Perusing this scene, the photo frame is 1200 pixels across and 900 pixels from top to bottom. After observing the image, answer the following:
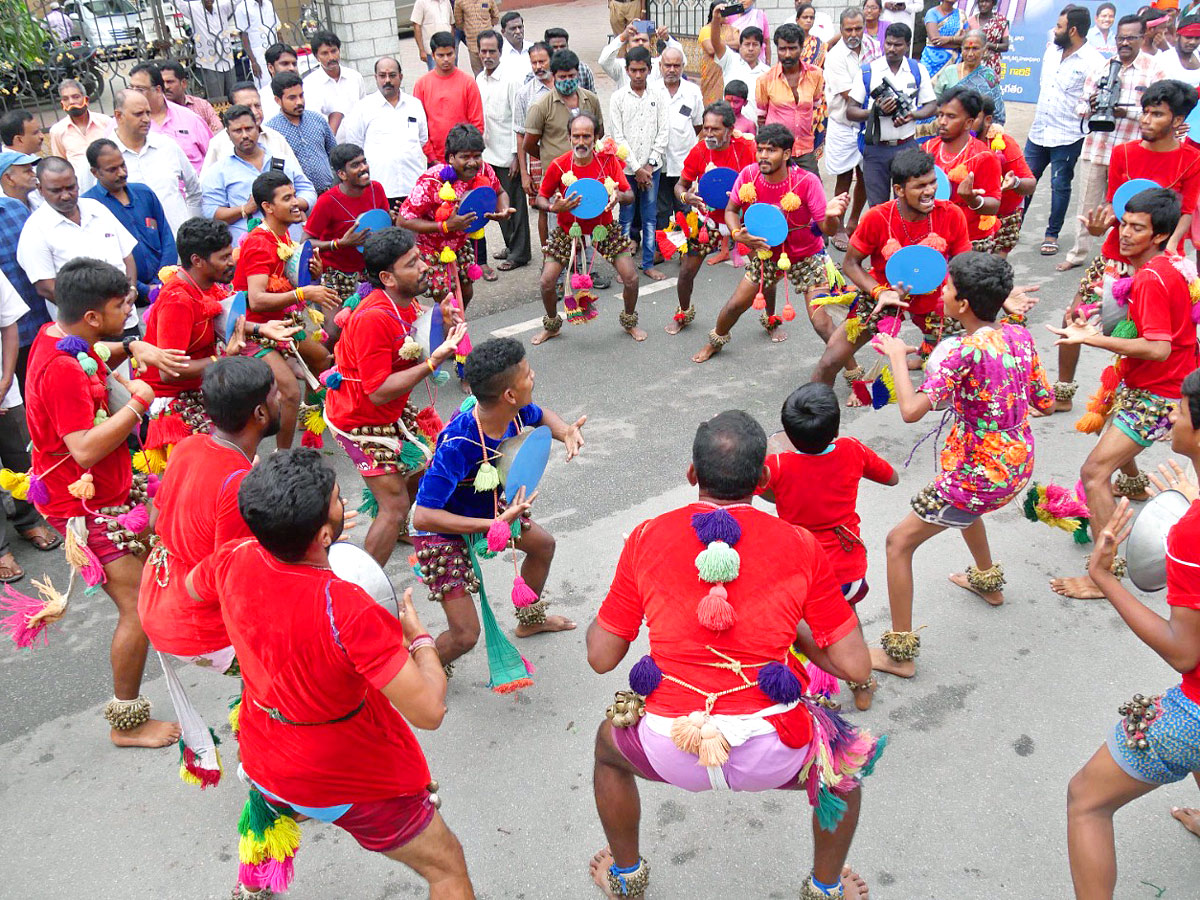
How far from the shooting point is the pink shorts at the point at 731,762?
2684 mm

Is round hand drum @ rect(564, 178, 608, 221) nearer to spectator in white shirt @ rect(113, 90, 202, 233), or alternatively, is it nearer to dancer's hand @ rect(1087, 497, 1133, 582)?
spectator in white shirt @ rect(113, 90, 202, 233)

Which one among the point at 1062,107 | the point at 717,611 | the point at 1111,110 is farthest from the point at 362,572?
the point at 1062,107

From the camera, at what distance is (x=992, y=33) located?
34.1 ft

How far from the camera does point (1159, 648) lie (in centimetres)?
266

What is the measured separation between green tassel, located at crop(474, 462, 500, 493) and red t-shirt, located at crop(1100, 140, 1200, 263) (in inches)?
188

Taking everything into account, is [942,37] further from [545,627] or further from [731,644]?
[731,644]

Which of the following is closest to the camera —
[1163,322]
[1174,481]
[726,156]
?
[1174,481]

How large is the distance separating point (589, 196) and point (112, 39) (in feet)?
21.8

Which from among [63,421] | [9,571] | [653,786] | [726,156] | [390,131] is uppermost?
[390,131]

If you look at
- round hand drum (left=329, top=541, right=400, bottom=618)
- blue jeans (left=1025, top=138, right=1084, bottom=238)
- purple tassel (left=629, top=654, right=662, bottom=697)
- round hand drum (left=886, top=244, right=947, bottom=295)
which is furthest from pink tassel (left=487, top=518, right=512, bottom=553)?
blue jeans (left=1025, top=138, right=1084, bottom=238)

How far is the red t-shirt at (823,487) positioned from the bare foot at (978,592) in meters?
1.40

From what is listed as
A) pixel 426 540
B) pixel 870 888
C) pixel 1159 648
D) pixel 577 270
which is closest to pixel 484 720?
pixel 426 540

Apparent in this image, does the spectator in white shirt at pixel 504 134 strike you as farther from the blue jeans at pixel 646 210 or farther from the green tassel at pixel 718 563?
the green tassel at pixel 718 563

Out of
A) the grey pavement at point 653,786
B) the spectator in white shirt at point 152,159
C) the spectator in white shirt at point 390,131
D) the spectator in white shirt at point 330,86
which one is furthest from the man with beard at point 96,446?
the spectator in white shirt at point 330,86
